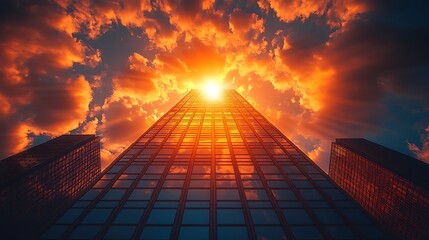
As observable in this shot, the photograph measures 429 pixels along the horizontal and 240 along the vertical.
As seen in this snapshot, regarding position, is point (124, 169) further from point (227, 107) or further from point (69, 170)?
point (69, 170)

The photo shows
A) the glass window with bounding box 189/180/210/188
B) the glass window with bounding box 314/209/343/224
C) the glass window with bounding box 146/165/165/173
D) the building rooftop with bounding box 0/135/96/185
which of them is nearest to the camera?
the glass window with bounding box 314/209/343/224

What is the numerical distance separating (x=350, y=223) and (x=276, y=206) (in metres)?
6.30

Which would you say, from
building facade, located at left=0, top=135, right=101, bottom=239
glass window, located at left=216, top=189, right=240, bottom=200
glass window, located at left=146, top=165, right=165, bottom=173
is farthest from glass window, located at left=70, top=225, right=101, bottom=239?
building facade, located at left=0, top=135, right=101, bottom=239

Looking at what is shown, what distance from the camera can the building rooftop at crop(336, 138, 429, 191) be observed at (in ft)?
187

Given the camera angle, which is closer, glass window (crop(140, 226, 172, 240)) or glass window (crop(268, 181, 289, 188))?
glass window (crop(140, 226, 172, 240))

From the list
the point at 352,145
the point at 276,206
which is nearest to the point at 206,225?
the point at 276,206

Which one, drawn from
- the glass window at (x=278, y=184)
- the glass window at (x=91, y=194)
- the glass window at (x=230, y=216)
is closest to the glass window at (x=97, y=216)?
the glass window at (x=91, y=194)

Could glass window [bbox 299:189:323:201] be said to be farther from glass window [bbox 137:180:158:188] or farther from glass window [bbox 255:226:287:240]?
glass window [bbox 137:180:158:188]

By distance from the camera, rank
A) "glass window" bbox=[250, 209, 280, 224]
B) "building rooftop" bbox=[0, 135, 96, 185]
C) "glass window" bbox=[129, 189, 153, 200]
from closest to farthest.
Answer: "glass window" bbox=[250, 209, 280, 224] → "glass window" bbox=[129, 189, 153, 200] → "building rooftop" bbox=[0, 135, 96, 185]

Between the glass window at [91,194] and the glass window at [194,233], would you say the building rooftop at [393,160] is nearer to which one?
the glass window at [194,233]

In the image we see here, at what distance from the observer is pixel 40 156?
63.0 m

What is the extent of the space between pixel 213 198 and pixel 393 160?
A: 5939 cm

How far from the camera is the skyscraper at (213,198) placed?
22516mm

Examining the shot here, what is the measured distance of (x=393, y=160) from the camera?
67625 millimetres
